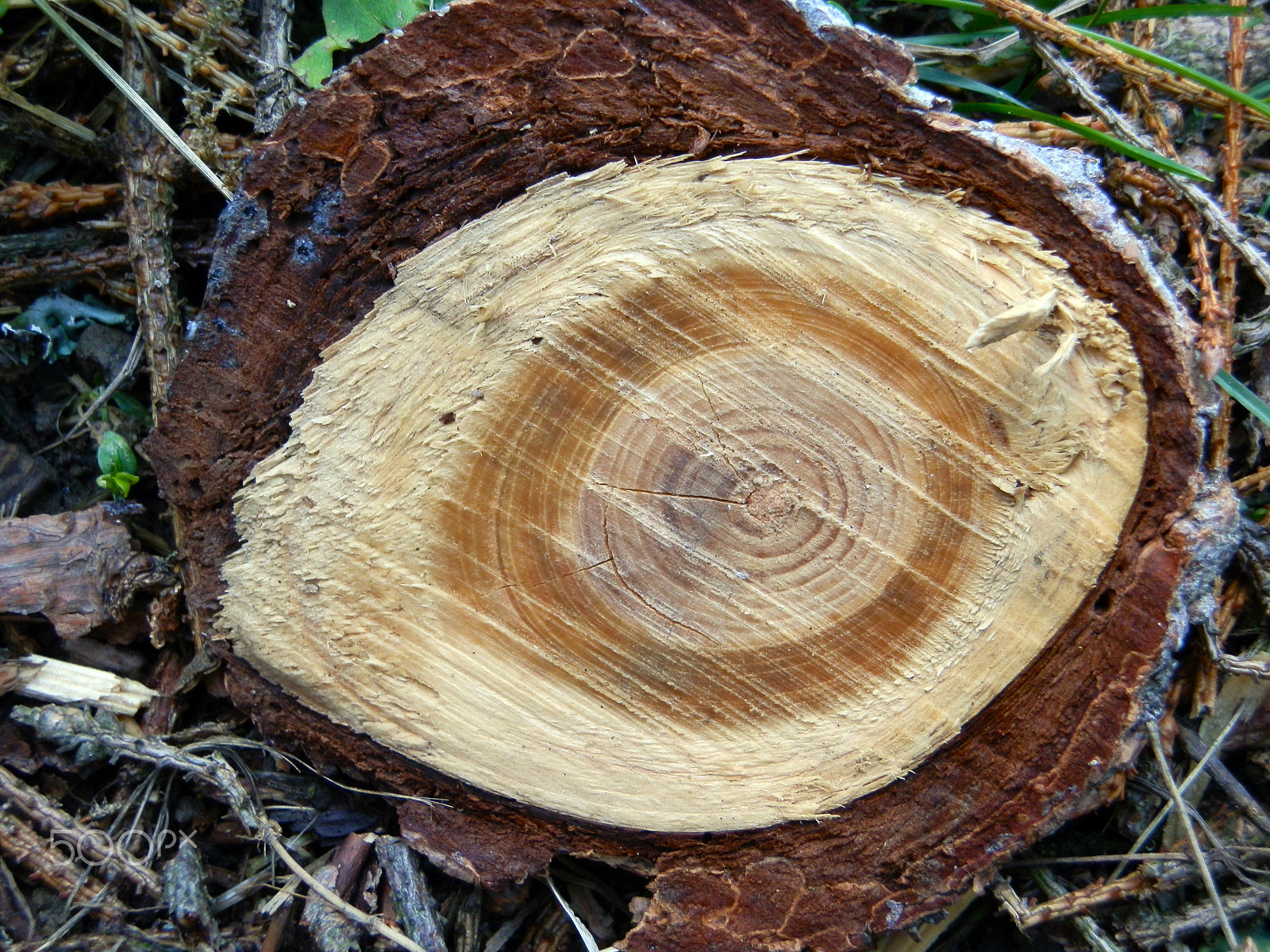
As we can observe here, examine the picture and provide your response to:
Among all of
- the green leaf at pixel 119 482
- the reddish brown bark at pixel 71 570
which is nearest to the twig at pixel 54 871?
the reddish brown bark at pixel 71 570

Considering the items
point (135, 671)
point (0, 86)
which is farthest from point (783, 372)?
point (0, 86)

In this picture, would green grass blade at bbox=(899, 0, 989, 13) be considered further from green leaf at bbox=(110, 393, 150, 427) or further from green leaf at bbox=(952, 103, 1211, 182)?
green leaf at bbox=(110, 393, 150, 427)

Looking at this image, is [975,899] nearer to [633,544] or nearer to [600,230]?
[633,544]

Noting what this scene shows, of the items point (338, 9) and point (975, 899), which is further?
point (975, 899)

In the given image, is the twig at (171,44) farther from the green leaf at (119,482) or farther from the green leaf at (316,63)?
the green leaf at (119,482)

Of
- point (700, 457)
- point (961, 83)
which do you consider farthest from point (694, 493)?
point (961, 83)

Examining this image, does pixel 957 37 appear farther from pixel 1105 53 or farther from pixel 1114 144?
pixel 1114 144

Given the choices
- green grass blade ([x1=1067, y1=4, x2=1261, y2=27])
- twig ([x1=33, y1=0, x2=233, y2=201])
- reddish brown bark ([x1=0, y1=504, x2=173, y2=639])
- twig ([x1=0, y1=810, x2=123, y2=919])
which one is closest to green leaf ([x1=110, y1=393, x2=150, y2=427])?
reddish brown bark ([x1=0, y1=504, x2=173, y2=639])
